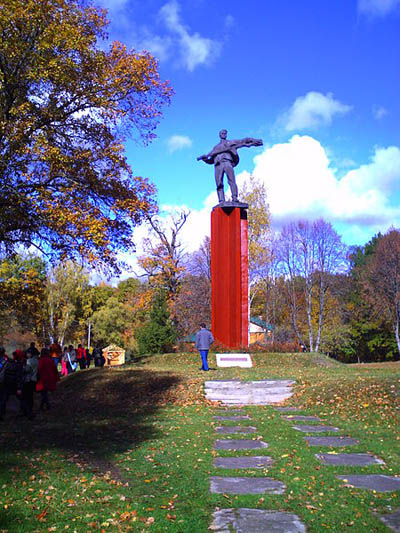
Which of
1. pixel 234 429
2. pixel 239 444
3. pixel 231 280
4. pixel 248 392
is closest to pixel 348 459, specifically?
pixel 239 444

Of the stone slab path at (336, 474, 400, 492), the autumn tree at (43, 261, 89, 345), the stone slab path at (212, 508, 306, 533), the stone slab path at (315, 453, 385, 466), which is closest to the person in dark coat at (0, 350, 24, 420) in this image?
the stone slab path at (315, 453, 385, 466)

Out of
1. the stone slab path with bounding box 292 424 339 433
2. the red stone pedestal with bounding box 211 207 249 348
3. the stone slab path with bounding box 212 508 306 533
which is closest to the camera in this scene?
the stone slab path with bounding box 212 508 306 533

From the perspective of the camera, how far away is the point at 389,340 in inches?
1817

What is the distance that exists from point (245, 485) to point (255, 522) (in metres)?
1.15

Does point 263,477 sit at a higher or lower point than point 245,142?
lower

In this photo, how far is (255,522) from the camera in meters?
4.26

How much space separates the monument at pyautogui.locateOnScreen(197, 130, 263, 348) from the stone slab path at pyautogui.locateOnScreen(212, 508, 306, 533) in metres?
15.0

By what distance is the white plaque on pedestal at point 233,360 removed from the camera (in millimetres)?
17516

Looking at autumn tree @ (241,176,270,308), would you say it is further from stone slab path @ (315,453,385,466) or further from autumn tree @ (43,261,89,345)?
stone slab path @ (315,453,385,466)

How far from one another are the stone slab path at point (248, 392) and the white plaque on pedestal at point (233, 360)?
4.48m

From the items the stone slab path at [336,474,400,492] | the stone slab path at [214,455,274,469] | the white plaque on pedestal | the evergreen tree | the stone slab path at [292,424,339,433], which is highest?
the evergreen tree

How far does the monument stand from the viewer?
1959cm

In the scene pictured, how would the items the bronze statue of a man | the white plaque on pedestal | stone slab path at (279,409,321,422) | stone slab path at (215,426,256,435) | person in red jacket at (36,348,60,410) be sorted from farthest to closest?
the bronze statue of a man → the white plaque on pedestal → person in red jacket at (36,348,60,410) → stone slab path at (279,409,321,422) → stone slab path at (215,426,256,435)

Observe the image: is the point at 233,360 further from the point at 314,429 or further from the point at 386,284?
the point at 386,284
